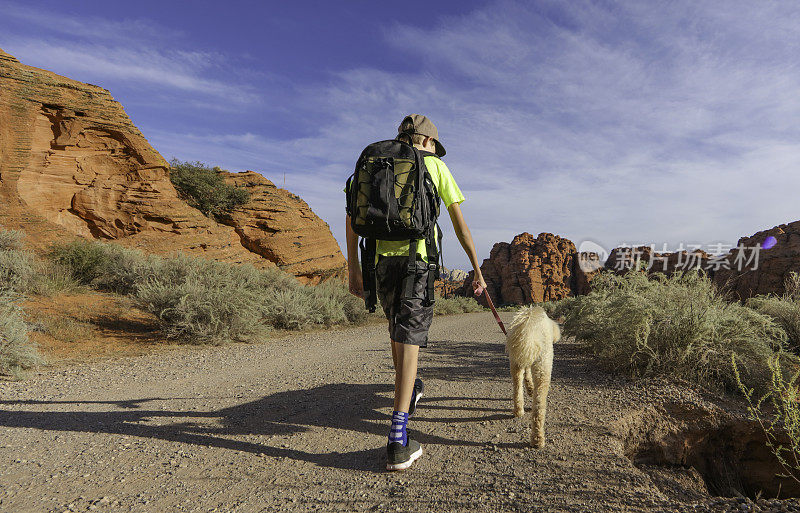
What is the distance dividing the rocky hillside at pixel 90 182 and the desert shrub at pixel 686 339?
15.3m

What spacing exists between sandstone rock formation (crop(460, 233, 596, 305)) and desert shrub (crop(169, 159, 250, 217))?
1099 inches

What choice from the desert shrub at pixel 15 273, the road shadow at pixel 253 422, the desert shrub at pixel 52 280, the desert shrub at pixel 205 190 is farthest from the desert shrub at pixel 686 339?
the desert shrub at pixel 205 190

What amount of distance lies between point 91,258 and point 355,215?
11670 mm

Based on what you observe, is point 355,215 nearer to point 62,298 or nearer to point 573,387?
point 573,387

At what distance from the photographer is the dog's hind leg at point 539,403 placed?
2781mm

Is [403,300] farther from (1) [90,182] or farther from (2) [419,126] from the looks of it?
(1) [90,182]

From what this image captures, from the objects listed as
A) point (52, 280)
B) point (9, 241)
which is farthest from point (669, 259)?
point (9, 241)

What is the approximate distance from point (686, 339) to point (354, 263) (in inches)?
145

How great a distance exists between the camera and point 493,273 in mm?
48312

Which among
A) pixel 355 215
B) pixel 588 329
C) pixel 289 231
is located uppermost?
pixel 289 231

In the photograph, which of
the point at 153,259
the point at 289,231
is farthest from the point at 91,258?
the point at 289,231

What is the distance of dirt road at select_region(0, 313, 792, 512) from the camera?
220 cm

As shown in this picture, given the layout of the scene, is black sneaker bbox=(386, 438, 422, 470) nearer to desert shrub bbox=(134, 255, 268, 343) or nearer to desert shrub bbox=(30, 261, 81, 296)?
desert shrub bbox=(134, 255, 268, 343)

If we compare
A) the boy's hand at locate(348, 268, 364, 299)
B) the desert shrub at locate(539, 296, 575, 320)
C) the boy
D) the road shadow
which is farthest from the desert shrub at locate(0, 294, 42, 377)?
the desert shrub at locate(539, 296, 575, 320)
